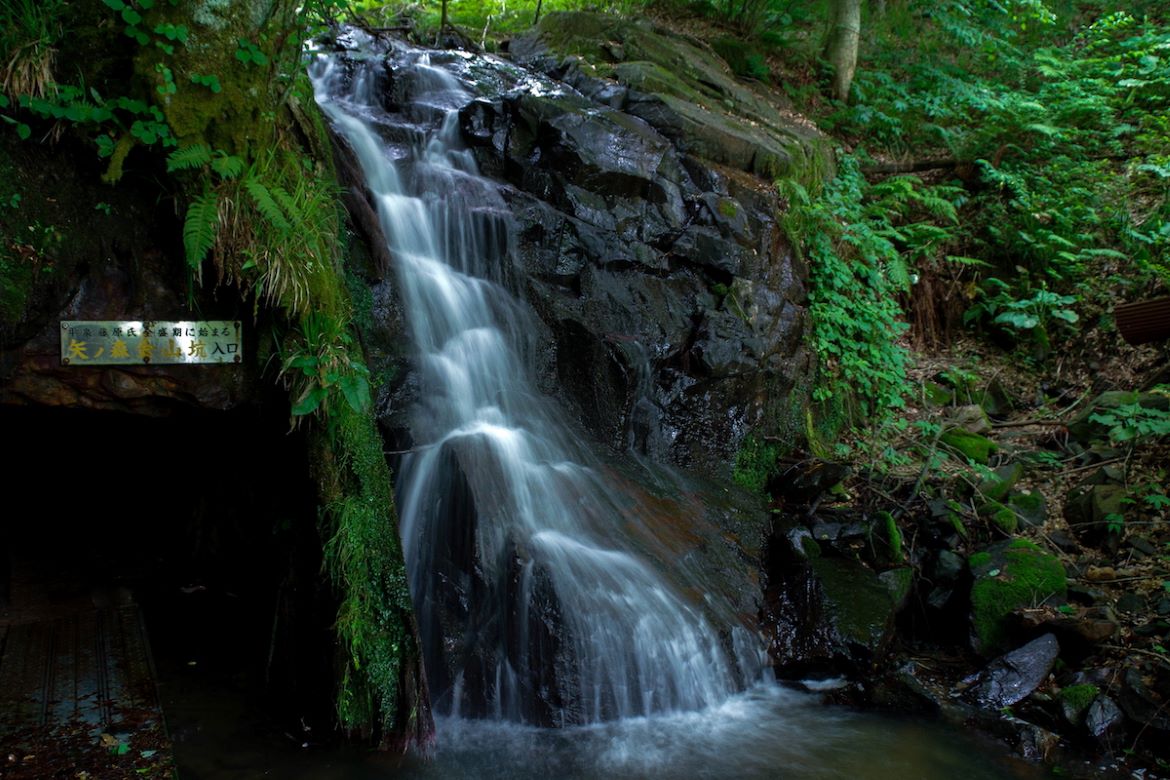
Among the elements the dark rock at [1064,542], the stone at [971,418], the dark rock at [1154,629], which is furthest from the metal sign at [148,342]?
the stone at [971,418]

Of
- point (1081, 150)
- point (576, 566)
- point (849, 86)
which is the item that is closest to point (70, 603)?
point (576, 566)

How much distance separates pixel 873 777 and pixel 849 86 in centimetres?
1035

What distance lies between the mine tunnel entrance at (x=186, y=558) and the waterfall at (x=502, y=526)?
767 millimetres

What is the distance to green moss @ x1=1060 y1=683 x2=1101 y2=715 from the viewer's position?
5309mm

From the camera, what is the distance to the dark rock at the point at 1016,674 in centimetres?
563

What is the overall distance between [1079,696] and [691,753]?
2.84m

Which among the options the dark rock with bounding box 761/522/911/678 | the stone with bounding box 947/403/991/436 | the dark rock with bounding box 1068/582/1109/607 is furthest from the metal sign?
the stone with bounding box 947/403/991/436

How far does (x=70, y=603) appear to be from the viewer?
5.37 metres

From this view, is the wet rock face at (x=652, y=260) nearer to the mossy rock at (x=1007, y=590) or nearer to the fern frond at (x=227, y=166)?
the mossy rock at (x=1007, y=590)

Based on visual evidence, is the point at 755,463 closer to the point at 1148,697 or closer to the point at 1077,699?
the point at 1077,699

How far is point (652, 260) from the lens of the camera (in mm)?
7473

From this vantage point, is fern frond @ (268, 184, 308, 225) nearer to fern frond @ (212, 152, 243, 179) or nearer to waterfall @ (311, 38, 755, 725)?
fern frond @ (212, 152, 243, 179)

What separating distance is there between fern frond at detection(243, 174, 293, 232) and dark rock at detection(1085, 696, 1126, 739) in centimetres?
607

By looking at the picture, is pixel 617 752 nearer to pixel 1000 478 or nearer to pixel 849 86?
pixel 1000 478
